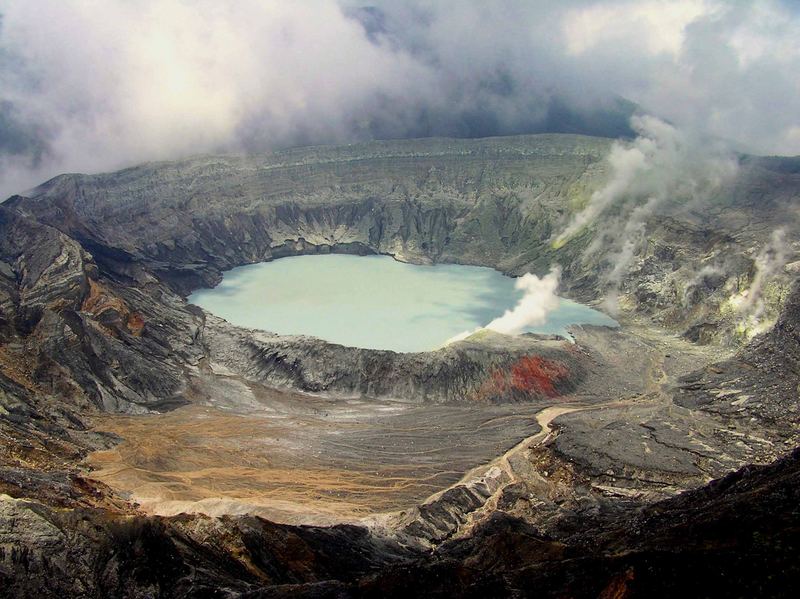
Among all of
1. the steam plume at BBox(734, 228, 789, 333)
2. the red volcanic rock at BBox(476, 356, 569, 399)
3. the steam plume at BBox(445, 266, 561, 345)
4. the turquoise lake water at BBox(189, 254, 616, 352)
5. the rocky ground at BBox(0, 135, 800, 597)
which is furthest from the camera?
the turquoise lake water at BBox(189, 254, 616, 352)

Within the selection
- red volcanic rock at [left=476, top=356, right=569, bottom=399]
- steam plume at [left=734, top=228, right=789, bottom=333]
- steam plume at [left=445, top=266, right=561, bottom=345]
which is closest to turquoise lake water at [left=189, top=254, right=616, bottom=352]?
steam plume at [left=445, top=266, right=561, bottom=345]

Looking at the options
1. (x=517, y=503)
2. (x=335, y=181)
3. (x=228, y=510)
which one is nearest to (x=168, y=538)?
(x=228, y=510)

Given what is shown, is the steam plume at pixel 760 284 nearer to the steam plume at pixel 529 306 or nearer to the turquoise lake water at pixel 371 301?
the turquoise lake water at pixel 371 301

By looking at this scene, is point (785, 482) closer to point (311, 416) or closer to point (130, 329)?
point (311, 416)

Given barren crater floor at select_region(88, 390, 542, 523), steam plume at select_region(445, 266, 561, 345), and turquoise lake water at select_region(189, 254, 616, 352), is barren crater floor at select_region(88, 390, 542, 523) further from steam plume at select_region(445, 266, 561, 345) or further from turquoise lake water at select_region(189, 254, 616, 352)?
steam plume at select_region(445, 266, 561, 345)

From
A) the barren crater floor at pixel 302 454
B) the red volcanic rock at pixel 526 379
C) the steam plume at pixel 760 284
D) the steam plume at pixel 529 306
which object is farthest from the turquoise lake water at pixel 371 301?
the steam plume at pixel 760 284
